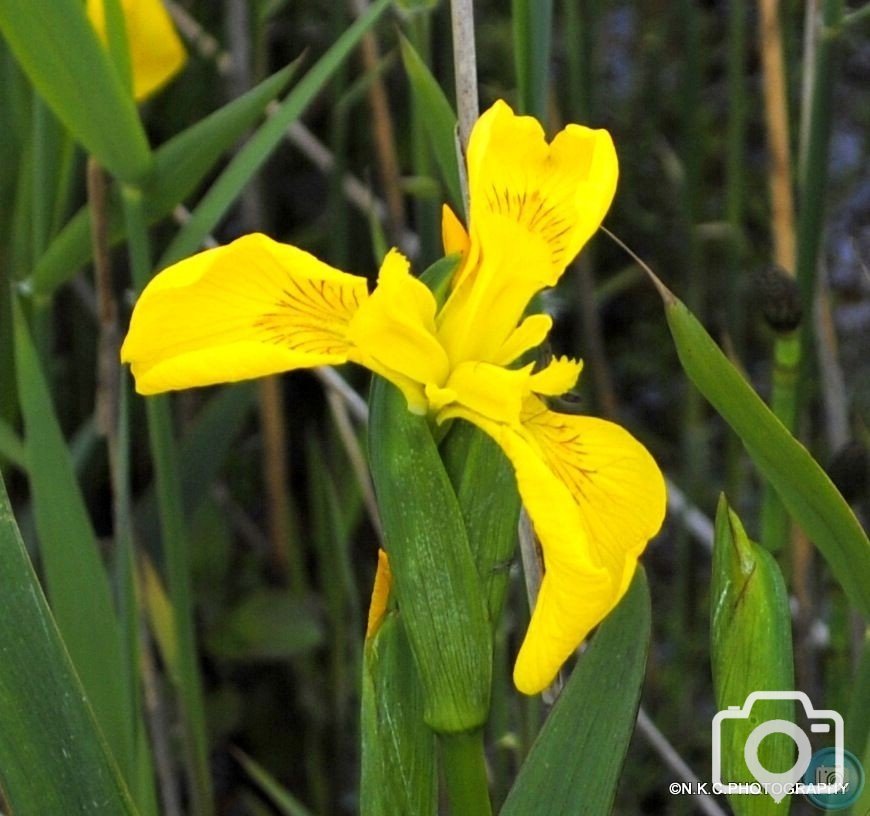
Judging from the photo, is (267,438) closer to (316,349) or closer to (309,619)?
(309,619)

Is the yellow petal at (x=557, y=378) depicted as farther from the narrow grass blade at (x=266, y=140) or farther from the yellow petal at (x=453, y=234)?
the narrow grass blade at (x=266, y=140)

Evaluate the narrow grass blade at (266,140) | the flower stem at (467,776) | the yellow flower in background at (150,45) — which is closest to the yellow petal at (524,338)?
the flower stem at (467,776)

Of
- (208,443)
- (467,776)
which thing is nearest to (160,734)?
(208,443)

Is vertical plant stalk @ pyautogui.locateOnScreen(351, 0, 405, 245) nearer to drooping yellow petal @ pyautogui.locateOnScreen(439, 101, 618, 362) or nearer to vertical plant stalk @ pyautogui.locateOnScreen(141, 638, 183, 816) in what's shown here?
vertical plant stalk @ pyautogui.locateOnScreen(141, 638, 183, 816)

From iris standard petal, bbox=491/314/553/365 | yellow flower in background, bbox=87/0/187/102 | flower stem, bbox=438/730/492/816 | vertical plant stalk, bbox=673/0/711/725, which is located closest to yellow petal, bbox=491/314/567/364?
iris standard petal, bbox=491/314/553/365

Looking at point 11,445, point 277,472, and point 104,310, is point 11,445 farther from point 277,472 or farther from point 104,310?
point 277,472

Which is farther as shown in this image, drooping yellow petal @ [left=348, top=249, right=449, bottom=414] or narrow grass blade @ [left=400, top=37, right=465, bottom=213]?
narrow grass blade @ [left=400, top=37, right=465, bottom=213]
